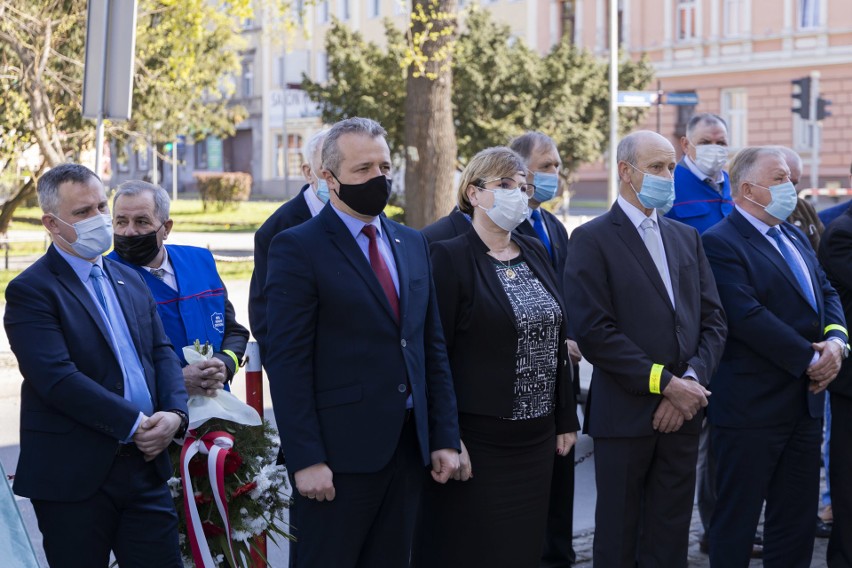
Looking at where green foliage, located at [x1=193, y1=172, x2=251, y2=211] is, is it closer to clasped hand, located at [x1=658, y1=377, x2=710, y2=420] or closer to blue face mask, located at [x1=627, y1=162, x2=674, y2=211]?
blue face mask, located at [x1=627, y1=162, x2=674, y2=211]

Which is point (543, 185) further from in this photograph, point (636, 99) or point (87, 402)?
point (636, 99)

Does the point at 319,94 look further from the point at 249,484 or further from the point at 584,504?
the point at 249,484

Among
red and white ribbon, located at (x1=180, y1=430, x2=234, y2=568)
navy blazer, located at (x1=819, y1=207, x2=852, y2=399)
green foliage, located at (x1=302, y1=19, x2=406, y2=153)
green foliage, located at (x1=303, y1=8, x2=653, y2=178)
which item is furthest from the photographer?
green foliage, located at (x1=303, y1=8, x2=653, y2=178)

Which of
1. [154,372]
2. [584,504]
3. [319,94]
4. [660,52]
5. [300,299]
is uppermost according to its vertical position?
[660,52]

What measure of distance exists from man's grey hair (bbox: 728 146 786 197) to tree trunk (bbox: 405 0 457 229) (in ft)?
33.4

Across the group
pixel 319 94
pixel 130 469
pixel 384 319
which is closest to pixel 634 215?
pixel 384 319

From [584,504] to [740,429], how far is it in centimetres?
213

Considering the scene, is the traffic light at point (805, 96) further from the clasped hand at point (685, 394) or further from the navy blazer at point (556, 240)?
the clasped hand at point (685, 394)

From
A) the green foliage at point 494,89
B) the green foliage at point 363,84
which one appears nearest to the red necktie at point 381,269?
the green foliage at point 363,84

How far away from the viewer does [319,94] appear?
84.8 ft

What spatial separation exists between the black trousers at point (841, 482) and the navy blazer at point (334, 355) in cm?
272

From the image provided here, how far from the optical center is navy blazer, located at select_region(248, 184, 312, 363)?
202 inches

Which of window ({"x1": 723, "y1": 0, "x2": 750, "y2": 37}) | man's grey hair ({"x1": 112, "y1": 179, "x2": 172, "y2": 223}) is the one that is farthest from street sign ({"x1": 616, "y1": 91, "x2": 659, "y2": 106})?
window ({"x1": 723, "y1": 0, "x2": 750, "y2": 37})

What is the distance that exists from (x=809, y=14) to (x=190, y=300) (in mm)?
38825
